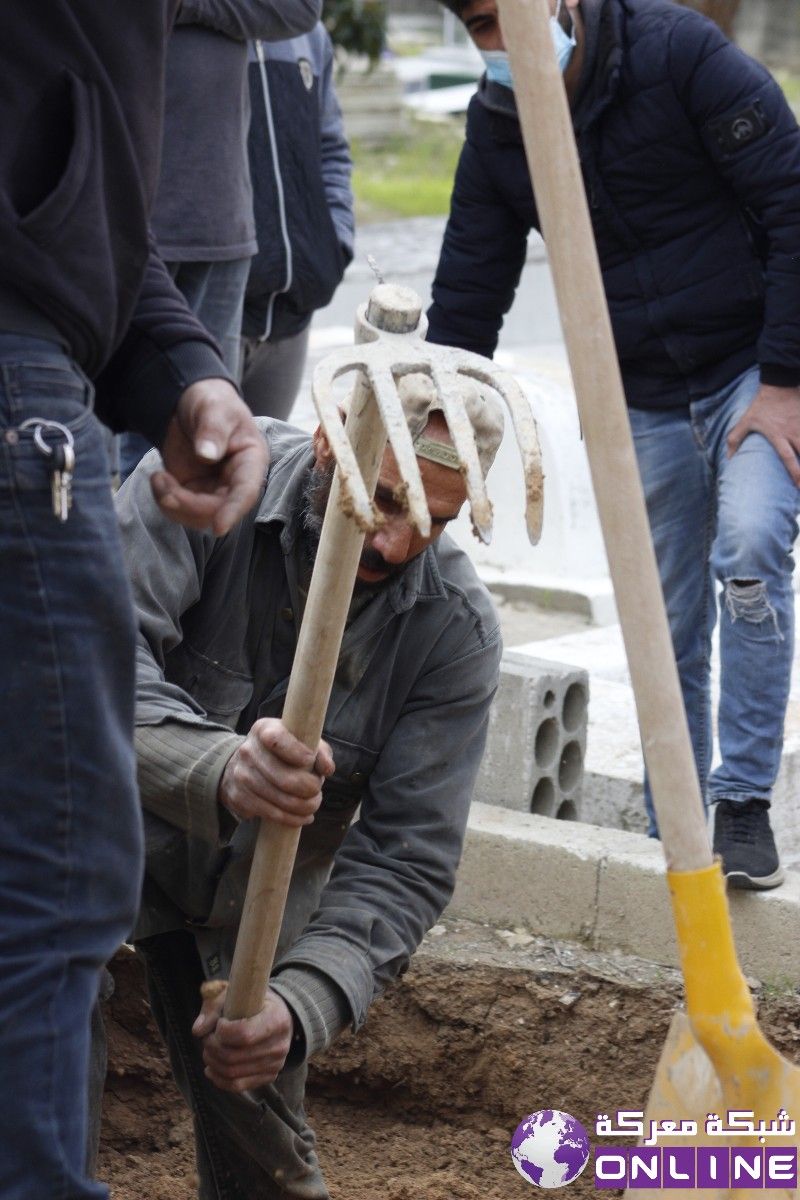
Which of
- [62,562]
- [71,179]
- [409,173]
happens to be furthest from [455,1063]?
[409,173]

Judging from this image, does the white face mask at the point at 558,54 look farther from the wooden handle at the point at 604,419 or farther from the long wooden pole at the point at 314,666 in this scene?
the wooden handle at the point at 604,419

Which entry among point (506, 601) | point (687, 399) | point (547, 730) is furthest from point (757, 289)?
point (506, 601)

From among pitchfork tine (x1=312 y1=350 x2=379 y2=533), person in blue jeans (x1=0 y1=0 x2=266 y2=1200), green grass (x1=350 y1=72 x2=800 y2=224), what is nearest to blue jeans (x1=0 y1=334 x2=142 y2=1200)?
person in blue jeans (x1=0 y1=0 x2=266 y2=1200)

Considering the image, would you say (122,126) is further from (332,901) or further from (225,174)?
(225,174)

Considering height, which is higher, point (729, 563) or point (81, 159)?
point (81, 159)

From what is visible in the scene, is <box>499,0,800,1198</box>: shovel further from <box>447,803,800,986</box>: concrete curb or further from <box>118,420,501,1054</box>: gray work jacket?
<box>447,803,800,986</box>: concrete curb

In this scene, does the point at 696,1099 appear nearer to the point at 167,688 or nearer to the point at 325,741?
the point at 325,741

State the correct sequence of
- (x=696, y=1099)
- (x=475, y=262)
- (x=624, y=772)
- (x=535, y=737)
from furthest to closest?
(x=624, y=772), (x=535, y=737), (x=475, y=262), (x=696, y=1099)

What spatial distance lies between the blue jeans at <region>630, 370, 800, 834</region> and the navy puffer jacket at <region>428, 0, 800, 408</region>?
10 cm

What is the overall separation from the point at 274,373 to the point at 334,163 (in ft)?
2.21

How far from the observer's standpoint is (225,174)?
13.8 feet

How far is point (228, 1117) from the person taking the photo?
308 cm

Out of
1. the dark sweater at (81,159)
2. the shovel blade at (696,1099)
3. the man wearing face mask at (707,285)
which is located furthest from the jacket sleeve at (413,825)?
the dark sweater at (81,159)

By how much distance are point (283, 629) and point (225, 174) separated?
65.2 inches
